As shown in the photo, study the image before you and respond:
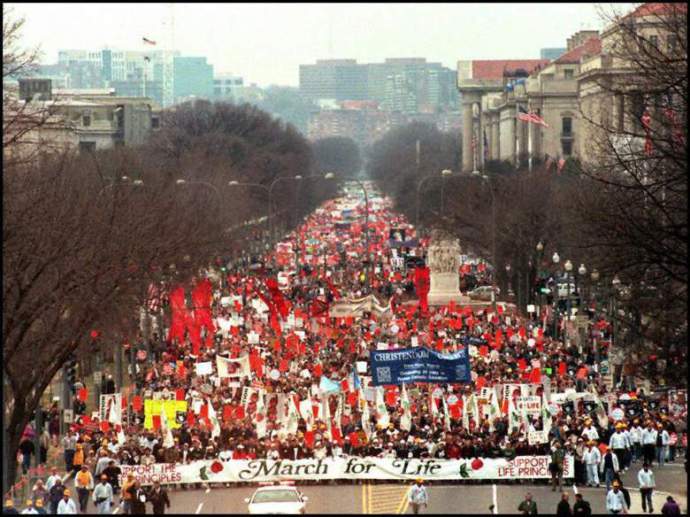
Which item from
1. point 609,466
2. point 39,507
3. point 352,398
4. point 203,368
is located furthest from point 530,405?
point 39,507

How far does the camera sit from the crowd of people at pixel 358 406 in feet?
136

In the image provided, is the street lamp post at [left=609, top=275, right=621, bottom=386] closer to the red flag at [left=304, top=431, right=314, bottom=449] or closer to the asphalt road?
the red flag at [left=304, top=431, right=314, bottom=449]

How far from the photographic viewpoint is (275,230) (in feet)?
517

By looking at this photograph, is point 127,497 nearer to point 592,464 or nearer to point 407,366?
point 592,464

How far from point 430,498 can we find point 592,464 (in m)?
3.50

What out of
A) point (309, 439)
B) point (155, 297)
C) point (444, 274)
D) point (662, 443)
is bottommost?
point (444, 274)

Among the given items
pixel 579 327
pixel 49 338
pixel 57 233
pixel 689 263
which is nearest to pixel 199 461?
pixel 49 338

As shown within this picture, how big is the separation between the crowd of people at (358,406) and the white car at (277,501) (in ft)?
6.81

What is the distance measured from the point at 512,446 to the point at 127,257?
51.9ft

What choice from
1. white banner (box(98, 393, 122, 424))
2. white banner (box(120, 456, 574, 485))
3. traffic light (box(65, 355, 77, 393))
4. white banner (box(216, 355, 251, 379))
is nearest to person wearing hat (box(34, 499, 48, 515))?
white banner (box(120, 456, 574, 485))

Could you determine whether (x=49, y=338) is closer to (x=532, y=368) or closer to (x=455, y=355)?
(x=455, y=355)

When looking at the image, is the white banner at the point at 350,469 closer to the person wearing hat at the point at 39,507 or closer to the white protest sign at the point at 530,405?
the white protest sign at the point at 530,405

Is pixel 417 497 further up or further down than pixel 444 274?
further up

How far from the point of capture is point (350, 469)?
40969 mm
